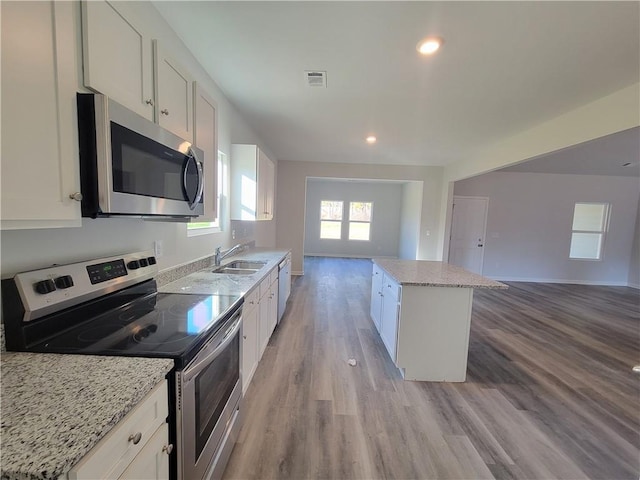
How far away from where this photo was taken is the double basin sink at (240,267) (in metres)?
2.69

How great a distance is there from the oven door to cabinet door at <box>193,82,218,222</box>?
89 cm

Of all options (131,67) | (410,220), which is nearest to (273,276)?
(131,67)

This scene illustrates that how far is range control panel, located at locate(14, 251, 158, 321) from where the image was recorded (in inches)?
40.0

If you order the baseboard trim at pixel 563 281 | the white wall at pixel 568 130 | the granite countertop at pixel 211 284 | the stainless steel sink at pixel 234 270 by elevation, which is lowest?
the baseboard trim at pixel 563 281

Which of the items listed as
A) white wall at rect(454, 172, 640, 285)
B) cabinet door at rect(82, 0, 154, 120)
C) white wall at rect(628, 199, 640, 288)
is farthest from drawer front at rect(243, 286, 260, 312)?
white wall at rect(628, 199, 640, 288)

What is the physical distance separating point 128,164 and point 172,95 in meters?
0.65

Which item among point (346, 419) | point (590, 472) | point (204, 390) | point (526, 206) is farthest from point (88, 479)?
point (526, 206)

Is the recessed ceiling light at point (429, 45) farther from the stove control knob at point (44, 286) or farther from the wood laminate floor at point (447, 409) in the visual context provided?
the wood laminate floor at point (447, 409)

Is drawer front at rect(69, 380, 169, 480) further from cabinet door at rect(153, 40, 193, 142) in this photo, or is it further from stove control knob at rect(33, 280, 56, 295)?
cabinet door at rect(153, 40, 193, 142)

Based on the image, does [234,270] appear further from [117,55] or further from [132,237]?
[117,55]

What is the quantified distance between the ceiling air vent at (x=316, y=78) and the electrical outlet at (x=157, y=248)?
5.99 ft

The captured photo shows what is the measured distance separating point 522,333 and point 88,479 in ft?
14.8

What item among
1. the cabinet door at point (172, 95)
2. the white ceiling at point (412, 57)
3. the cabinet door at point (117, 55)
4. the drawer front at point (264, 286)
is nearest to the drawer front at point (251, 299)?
the drawer front at point (264, 286)

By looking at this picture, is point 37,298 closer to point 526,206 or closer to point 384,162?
point 384,162
